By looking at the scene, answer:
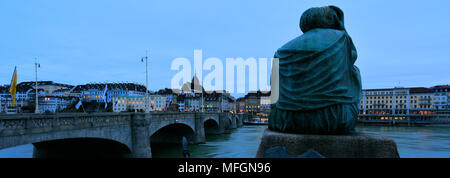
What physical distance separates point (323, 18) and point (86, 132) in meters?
12.9

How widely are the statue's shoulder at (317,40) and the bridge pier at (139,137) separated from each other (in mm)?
14411

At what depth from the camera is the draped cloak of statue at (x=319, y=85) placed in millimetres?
8711

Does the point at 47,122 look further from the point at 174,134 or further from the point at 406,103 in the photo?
the point at 406,103

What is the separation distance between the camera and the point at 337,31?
930 centimetres

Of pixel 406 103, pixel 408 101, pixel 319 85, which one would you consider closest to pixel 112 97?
pixel 406 103

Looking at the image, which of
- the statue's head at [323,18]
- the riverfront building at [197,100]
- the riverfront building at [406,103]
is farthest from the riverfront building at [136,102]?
the statue's head at [323,18]

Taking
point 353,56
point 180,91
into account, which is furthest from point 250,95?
point 353,56

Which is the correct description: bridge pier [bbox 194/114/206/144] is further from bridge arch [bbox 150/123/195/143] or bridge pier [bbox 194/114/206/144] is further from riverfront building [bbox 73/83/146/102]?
riverfront building [bbox 73/83/146/102]

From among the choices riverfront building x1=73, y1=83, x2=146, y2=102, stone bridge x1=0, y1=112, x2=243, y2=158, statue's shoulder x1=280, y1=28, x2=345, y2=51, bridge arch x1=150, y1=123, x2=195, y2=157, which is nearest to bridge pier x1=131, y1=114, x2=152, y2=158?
stone bridge x1=0, y1=112, x2=243, y2=158

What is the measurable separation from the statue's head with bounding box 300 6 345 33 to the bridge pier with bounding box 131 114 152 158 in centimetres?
1462

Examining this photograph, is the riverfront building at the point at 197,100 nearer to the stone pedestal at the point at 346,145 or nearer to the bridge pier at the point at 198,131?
the bridge pier at the point at 198,131

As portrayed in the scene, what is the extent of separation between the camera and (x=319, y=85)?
8812 millimetres
